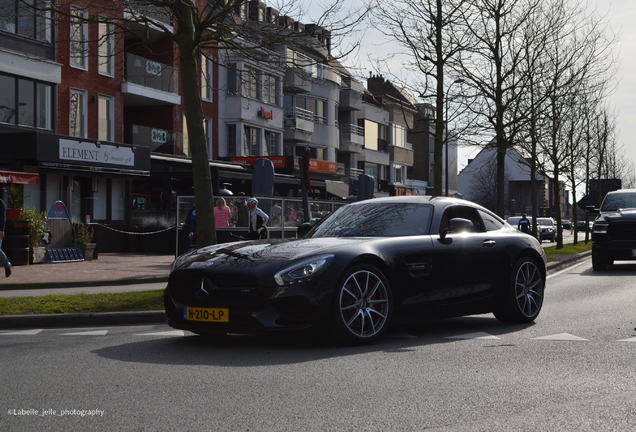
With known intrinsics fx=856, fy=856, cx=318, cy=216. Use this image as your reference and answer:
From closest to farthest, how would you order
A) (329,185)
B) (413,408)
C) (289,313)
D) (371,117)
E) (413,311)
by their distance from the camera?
(413,408) → (289,313) → (413,311) → (329,185) → (371,117)

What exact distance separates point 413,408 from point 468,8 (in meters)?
18.8

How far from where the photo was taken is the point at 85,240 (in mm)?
23266

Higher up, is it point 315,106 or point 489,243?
point 315,106

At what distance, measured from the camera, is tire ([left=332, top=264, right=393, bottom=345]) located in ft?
24.9

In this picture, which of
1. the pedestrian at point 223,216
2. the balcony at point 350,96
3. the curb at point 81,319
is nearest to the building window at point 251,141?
the balcony at point 350,96

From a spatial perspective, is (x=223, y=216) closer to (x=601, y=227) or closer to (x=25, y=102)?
(x=25, y=102)

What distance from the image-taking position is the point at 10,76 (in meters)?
27.3

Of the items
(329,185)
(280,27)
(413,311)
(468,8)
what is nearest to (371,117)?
(329,185)

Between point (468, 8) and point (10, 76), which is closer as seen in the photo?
point (468, 8)

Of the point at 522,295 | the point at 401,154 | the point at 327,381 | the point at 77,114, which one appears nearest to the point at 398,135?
the point at 401,154

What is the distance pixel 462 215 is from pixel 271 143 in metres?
37.7

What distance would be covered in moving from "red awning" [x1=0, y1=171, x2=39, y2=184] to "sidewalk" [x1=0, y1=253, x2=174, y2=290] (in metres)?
2.50

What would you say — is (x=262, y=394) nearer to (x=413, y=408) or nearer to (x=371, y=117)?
(x=413, y=408)

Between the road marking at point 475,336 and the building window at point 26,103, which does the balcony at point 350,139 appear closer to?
the building window at point 26,103
